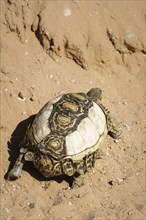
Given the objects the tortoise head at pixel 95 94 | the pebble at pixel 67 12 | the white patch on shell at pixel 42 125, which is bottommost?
the tortoise head at pixel 95 94

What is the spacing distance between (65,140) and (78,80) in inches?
81.0

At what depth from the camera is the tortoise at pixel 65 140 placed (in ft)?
18.5

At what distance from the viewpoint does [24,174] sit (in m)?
6.05

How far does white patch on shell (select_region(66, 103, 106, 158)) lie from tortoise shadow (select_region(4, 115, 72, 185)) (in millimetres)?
647

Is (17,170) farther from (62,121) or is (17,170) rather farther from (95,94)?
(95,94)

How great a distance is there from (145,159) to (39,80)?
2.29 m

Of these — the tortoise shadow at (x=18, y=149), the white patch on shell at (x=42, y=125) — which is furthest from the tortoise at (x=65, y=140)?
the tortoise shadow at (x=18, y=149)

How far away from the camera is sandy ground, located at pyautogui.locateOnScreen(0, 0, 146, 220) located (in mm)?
5859

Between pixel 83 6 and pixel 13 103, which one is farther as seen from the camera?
pixel 83 6

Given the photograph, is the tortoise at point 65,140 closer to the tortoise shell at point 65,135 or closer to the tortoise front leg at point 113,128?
the tortoise shell at point 65,135

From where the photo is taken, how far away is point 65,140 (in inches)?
222

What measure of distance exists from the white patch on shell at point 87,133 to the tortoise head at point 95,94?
535 mm

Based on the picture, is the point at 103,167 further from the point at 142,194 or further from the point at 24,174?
the point at 24,174

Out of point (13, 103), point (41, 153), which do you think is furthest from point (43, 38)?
point (41, 153)
